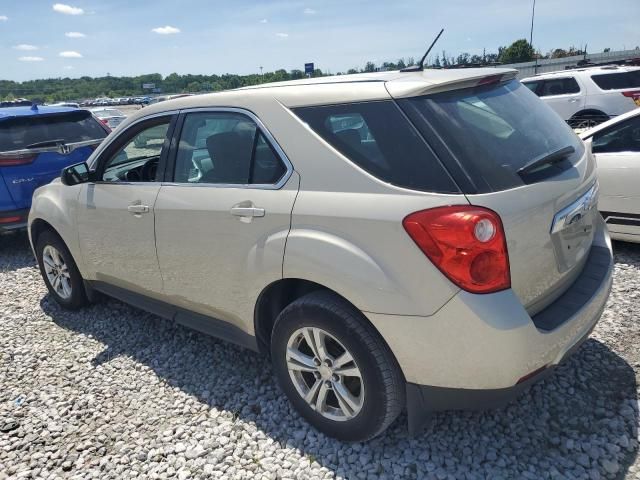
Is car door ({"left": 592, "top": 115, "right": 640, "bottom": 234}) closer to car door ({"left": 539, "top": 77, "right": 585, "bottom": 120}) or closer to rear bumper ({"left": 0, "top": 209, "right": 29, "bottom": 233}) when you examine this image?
rear bumper ({"left": 0, "top": 209, "right": 29, "bottom": 233})

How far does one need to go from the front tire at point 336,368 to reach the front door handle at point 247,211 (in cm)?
49

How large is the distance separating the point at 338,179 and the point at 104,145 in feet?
7.17

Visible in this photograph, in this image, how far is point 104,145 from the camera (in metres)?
3.71

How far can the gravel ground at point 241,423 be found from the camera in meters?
2.46

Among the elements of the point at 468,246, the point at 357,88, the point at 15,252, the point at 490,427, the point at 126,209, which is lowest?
the point at 15,252

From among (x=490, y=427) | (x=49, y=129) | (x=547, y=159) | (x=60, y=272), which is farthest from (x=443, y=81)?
(x=49, y=129)

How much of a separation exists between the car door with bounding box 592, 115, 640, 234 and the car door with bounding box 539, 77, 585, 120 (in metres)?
7.95

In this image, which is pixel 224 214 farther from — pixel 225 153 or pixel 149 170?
pixel 149 170

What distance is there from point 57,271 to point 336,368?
3.12 m

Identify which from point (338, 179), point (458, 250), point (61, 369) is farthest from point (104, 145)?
point (458, 250)

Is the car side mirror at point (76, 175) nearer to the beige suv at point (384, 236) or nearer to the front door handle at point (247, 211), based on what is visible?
the beige suv at point (384, 236)

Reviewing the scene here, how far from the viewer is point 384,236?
2.13 meters

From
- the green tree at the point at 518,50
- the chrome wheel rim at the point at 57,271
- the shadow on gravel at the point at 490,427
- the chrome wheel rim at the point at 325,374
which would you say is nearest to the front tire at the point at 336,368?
the chrome wheel rim at the point at 325,374

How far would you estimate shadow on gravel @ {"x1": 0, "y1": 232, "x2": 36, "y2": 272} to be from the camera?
604 centimetres
